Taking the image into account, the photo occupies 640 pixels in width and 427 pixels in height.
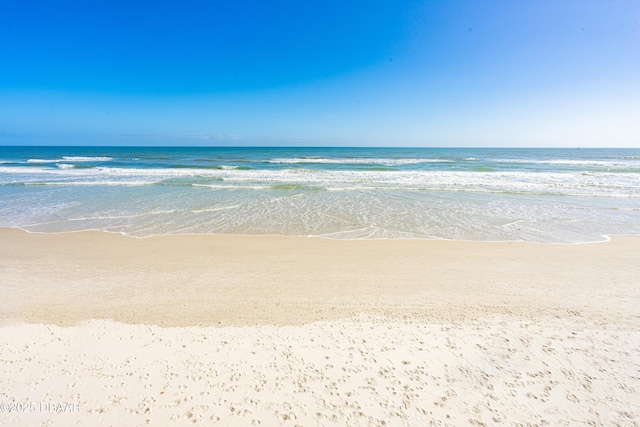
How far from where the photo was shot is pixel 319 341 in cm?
385

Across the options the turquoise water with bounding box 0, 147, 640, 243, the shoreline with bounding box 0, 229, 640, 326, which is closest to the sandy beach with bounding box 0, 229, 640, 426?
the shoreline with bounding box 0, 229, 640, 326

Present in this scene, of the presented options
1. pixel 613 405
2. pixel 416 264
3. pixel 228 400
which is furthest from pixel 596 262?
pixel 228 400

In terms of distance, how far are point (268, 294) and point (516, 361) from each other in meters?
3.70

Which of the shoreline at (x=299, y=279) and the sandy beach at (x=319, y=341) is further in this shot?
the shoreline at (x=299, y=279)

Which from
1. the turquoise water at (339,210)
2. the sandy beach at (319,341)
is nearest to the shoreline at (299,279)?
the sandy beach at (319,341)

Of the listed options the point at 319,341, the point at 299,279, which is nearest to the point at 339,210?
the point at 299,279

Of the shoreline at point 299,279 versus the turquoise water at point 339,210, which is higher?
the turquoise water at point 339,210

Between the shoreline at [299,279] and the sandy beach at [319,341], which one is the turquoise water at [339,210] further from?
the sandy beach at [319,341]

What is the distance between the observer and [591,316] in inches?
175

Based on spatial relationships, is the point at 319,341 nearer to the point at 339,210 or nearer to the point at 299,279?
the point at 299,279

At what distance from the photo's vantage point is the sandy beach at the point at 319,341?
2889mm

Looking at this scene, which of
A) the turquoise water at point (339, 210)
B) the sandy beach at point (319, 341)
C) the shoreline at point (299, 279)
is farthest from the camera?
the turquoise water at point (339, 210)

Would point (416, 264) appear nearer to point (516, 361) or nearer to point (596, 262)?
point (516, 361)

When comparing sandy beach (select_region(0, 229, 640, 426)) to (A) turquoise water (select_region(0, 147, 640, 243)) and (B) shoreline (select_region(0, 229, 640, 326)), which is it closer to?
(B) shoreline (select_region(0, 229, 640, 326))
